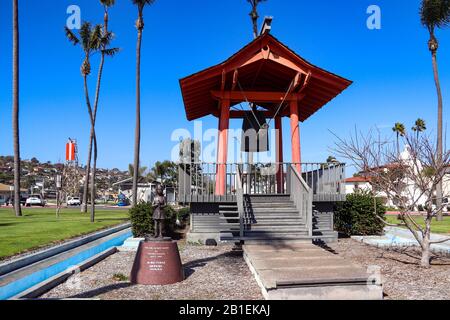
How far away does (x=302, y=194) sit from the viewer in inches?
451

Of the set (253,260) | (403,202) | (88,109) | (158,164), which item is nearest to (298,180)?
(403,202)

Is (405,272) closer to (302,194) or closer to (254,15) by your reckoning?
(302,194)

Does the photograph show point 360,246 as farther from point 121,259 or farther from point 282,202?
point 121,259

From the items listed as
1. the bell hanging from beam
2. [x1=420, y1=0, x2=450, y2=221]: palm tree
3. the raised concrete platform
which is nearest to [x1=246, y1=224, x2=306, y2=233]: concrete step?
the raised concrete platform

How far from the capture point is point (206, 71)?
12.8 meters

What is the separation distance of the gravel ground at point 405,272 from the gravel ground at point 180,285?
8.39ft

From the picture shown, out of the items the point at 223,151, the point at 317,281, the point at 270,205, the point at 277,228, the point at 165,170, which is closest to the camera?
the point at 317,281

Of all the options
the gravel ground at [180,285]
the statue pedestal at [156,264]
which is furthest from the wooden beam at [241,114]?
the statue pedestal at [156,264]

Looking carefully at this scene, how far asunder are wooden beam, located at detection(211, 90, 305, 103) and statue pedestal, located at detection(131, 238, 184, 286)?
759 centimetres

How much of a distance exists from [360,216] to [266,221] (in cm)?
495

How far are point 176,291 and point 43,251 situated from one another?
546 cm

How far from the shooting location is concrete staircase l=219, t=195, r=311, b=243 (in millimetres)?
10250

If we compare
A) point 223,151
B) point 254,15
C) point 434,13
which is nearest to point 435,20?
point 434,13

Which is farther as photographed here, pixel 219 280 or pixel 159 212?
pixel 159 212
